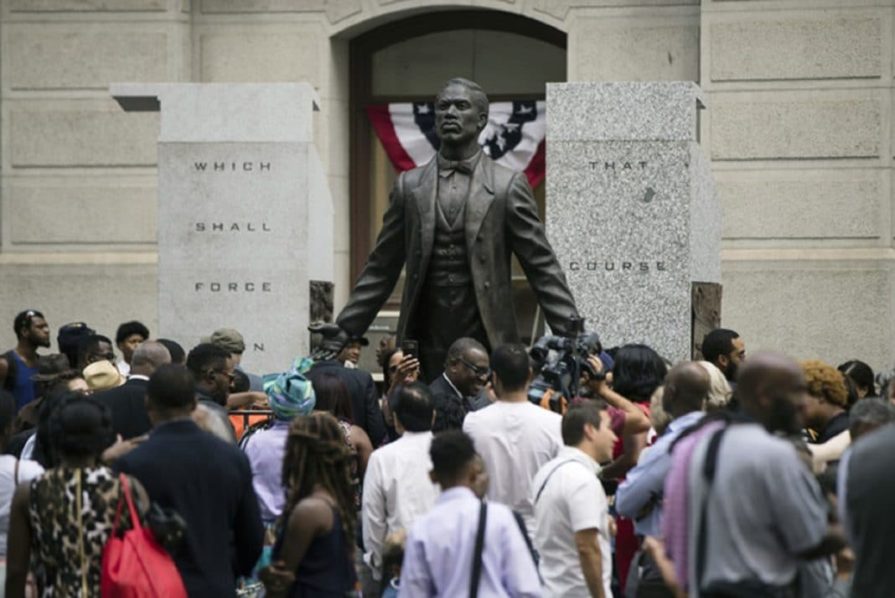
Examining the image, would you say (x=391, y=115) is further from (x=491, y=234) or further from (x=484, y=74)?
(x=491, y=234)

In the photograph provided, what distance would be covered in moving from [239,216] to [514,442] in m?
7.66

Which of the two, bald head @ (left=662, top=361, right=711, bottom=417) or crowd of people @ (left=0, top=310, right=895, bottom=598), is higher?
bald head @ (left=662, top=361, right=711, bottom=417)

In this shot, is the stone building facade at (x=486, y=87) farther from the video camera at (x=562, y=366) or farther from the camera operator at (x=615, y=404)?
the video camera at (x=562, y=366)

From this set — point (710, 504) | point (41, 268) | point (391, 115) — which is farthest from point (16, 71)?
point (710, 504)

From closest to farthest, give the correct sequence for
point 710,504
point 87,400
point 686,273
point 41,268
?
point 710,504, point 87,400, point 686,273, point 41,268

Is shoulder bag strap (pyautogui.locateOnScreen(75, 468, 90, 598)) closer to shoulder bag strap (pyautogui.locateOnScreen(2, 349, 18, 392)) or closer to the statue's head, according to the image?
the statue's head

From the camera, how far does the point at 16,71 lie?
21703 millimetres

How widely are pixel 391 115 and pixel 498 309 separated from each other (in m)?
10.1

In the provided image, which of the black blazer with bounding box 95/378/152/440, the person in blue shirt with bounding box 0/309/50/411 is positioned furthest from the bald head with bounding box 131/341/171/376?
the person in blue shirt with bounding box 0/309/50/411

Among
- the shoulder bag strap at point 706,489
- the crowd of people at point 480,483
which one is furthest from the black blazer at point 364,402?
the shoulder bag strap at point 706,489

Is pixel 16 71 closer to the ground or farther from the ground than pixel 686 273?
farther from the ground

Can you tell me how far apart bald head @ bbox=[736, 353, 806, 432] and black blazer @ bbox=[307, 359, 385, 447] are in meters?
4.80

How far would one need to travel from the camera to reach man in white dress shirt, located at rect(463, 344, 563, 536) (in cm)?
988

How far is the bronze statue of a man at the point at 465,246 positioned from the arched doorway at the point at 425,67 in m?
9.42
